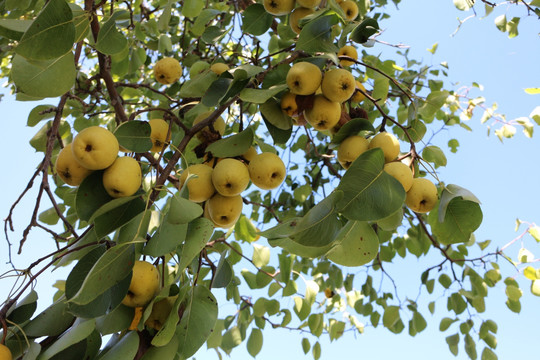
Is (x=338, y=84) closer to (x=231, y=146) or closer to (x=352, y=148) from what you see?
(x=352, y=148)

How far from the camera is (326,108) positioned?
131 centimetres

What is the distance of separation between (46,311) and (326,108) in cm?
95

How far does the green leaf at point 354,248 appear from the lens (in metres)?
1.11

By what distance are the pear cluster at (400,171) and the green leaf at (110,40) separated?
0.70 metres

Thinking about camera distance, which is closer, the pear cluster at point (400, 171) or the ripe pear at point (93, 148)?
the ripe pear at point (93, 148)

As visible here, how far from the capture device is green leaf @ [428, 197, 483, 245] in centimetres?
113

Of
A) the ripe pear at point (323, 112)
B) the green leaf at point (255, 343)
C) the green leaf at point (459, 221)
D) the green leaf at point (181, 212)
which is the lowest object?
the green leaf at point (255, 343)

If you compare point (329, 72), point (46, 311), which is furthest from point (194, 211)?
point (329, 72)

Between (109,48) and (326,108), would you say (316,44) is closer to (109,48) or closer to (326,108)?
(326,108)

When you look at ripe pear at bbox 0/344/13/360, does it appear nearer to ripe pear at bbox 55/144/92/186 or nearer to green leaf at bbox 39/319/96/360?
green leaf at bbox 39/319/96/360

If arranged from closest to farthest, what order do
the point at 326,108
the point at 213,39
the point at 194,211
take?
the point at 194,211 < the point at 326,108 < the point at 213,39

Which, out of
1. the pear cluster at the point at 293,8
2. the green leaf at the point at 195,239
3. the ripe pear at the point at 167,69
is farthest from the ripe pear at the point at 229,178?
the ripe pear at the point at 167,69

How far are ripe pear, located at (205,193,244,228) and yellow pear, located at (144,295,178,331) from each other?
277mm

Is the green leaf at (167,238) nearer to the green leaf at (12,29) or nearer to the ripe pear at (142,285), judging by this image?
the ripe pear at (142,285)
